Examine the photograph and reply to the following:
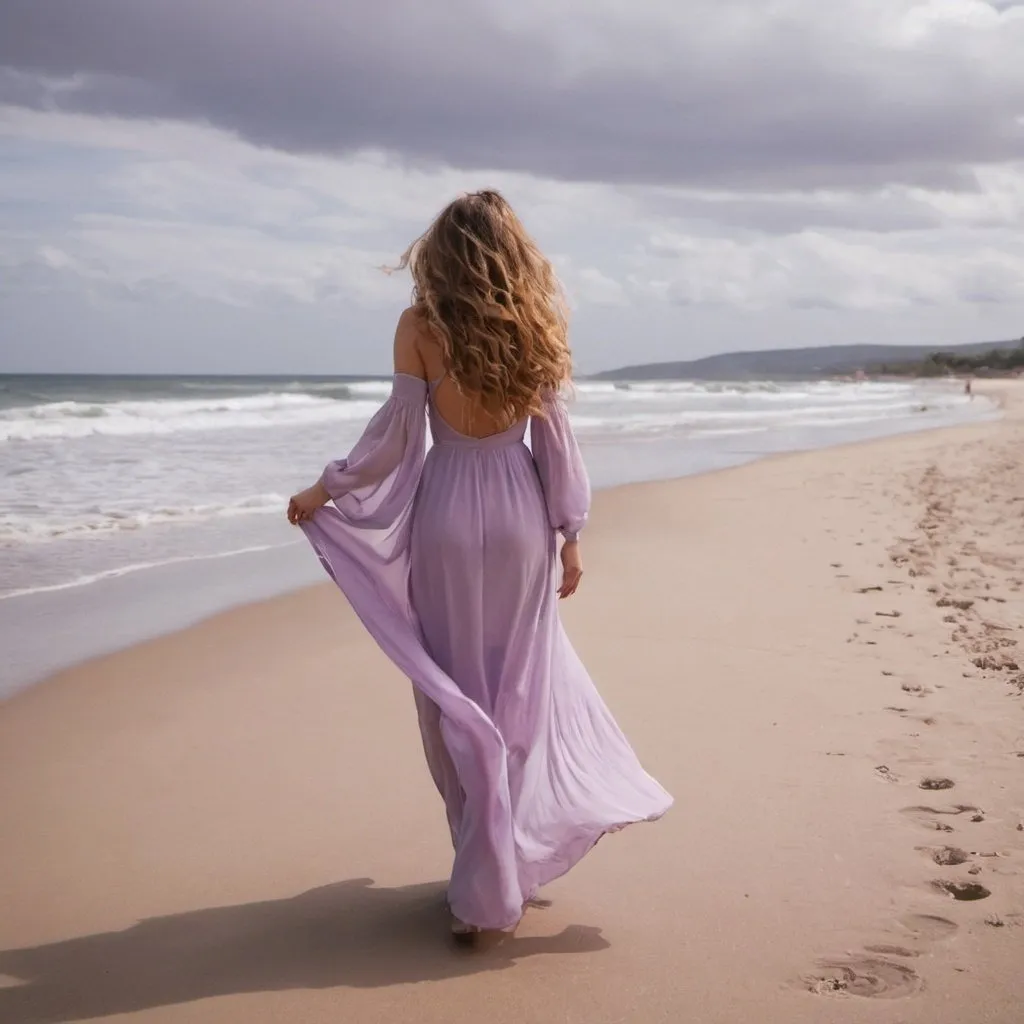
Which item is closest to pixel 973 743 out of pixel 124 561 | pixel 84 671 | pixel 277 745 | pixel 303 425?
pixel 277 745

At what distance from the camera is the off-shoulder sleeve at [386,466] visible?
9.91 ft

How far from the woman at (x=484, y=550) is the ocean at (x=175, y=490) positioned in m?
0.27

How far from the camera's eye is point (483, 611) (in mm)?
3025

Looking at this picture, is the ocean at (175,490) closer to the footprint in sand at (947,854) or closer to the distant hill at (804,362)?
the footprint in sand at (947,854)

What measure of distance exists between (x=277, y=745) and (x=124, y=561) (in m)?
3.83

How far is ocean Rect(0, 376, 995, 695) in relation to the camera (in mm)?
6320

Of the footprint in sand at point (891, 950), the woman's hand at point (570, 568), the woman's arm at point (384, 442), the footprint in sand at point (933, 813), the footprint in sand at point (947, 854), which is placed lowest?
the footprint in sand at point (891, 950)

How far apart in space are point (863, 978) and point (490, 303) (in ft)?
6.32

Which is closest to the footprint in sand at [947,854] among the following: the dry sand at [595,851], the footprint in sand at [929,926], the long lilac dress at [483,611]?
the dry sand at [595,851]

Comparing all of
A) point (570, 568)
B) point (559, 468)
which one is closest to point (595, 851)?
point (570, 568)

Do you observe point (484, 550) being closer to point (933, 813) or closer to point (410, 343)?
point (410, 343)

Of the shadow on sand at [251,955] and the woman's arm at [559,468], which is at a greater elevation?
the woman's arm at [559,468]

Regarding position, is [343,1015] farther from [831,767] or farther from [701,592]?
[701,592]

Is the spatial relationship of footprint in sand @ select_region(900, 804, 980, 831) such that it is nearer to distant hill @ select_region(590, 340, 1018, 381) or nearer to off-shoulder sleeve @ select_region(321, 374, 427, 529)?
off-shoulder sleeve @ select_region(321, 374, 427, 529)
